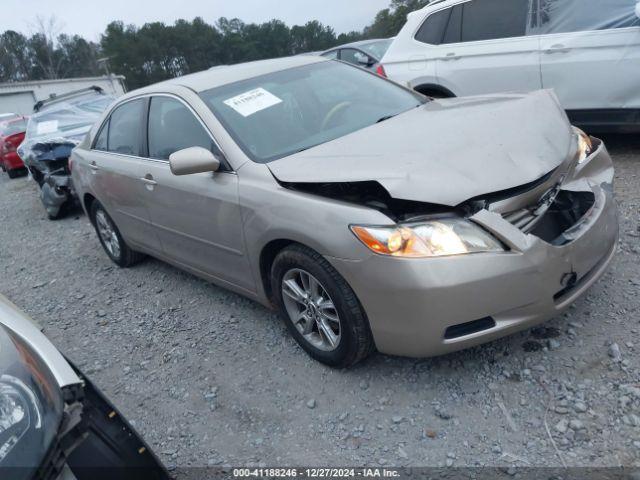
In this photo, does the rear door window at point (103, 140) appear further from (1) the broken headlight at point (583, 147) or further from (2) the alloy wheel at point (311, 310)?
(1) the broken headlight at point (583, 147)

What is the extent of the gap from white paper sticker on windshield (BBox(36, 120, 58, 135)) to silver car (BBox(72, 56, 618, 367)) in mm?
5365

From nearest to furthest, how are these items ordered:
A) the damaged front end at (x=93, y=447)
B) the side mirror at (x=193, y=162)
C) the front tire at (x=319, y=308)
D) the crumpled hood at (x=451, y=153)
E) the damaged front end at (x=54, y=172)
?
1. the damaged front end at (x=93, y=447)
2. the crumpled hood at (x=451, y=153)
3. the front tire at (x=319, y=308)
4. the side mirror at (x=193, y=162)
5. the damaged front end at (x=54, y=172)

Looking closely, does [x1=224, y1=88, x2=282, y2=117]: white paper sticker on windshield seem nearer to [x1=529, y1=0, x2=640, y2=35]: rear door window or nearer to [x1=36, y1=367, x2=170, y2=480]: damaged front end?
[x1=36, y1=367, x2=170, y2=480]: damaged front end

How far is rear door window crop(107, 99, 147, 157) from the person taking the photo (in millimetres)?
3947

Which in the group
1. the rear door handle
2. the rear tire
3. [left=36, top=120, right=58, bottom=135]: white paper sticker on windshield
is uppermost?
the rear door handle

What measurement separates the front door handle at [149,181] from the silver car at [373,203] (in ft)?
0.10

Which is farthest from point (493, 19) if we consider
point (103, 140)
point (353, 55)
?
point (353, 55)

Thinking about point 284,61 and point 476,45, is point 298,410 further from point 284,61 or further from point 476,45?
point 476,45

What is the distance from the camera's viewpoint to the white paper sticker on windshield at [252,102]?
325 cm

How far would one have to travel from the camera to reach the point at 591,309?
2.89 m

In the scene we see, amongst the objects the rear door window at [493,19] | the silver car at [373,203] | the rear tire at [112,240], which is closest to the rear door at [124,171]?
the silver car at [373,203]

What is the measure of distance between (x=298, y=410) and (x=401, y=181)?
1250 mm

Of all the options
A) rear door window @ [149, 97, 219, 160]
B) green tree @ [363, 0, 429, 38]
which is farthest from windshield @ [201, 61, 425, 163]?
green tree @ [363, 0, 429, 38]

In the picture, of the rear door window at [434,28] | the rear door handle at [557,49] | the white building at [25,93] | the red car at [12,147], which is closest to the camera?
the rear door handle at [557,49]
